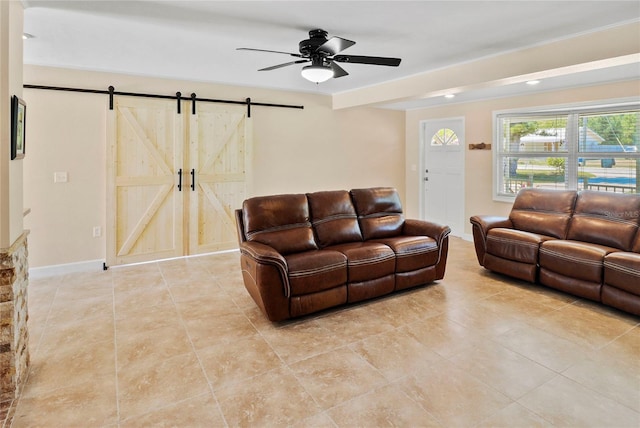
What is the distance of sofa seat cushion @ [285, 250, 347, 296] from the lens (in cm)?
316

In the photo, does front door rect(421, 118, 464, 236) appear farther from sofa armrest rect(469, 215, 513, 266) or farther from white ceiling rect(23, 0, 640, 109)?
white ceiling rect(23, 0, 640, 109)

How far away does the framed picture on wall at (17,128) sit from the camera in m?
2.19

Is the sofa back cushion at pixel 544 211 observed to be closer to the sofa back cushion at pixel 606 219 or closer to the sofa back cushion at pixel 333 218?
the sofa back cushion at pixel 606 219

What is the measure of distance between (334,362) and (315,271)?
85 cm

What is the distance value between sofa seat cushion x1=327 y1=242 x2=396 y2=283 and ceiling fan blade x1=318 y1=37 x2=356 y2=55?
176 centimetres

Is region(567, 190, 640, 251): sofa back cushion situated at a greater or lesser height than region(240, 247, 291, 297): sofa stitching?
greater

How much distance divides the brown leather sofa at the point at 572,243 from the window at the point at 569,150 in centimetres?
Answer: 99

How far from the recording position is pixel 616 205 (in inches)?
157

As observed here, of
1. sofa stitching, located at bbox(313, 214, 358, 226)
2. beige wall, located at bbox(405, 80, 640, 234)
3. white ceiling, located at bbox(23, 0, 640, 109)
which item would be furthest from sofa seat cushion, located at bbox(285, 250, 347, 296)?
beige wall, located at bbox(405, 80, 640, 234)

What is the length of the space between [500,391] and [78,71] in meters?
5.34

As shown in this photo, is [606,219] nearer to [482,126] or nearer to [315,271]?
[482,126]

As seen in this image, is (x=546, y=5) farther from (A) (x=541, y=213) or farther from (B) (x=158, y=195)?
(B) (x=158, y=195)

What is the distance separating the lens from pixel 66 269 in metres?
4.60

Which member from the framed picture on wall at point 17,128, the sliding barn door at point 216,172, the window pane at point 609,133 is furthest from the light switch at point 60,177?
the window pane at point 609,133
